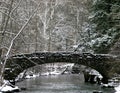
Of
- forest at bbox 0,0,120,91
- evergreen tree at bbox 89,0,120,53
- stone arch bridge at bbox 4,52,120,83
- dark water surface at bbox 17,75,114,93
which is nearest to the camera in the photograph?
dark water surface at bbox 17,75,114,93

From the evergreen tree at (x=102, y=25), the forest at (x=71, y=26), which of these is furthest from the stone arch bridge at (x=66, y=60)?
the evergreen tree at (x=102, y=25)

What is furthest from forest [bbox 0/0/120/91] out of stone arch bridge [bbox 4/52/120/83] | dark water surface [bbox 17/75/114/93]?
dark water surface [bbox 17/75/114/93]

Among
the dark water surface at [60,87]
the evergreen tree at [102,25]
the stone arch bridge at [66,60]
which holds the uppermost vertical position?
the evergreen tree at [102,25]

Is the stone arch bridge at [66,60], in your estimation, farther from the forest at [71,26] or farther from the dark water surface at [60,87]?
the dark water surface at [60,87]

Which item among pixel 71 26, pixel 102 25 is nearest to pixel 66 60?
pixel 102 25

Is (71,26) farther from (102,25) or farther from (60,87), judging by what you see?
(60,87)

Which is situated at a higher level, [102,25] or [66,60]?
[102,25]

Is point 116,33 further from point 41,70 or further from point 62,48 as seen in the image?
point 62,48

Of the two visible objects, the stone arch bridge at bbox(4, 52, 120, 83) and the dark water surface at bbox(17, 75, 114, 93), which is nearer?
the dark water surface at bbox(17, 75, 114, 93)

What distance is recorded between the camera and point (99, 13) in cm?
3516

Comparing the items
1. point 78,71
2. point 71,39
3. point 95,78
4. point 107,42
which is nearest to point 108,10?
point 107,42

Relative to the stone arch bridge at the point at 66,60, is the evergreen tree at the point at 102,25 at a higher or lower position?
higher

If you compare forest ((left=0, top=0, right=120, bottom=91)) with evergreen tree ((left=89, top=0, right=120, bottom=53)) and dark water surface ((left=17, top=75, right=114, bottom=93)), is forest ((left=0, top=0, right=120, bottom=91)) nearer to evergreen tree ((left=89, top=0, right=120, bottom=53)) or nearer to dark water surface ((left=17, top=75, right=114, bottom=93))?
evergreen tree ((left=89, top=0, right=120, bottom=53))

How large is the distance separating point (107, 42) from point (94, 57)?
1849 millimetres
